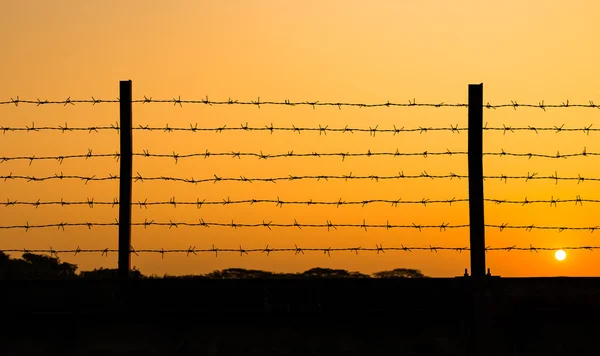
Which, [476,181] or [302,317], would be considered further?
[476,181]

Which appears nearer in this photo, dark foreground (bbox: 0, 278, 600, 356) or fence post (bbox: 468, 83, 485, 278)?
dark foreground (bbox: 0, 278, 600, 356)

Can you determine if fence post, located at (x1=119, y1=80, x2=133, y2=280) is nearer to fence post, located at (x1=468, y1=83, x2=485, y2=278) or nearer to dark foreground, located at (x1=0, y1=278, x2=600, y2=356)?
dark foreground, located at (x1=0, y1=278, x2=600, y2=356)

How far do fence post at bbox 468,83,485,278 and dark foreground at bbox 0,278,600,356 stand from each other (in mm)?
408

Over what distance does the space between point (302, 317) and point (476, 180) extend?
6.04ft

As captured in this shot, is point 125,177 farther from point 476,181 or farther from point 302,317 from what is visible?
point 476,181

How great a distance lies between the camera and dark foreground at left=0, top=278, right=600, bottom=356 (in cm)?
666

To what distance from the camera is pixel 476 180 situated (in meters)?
7.45

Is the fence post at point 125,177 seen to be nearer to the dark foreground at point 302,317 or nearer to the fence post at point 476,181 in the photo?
the dark foreground at point 302,317

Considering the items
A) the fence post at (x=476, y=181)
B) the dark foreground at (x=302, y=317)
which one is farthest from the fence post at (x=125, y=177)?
the fence post at (x=476, y=181)

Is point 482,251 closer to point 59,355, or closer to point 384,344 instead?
point 384,344

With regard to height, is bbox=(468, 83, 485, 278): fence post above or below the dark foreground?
above

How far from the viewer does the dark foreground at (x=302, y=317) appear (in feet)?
21.9

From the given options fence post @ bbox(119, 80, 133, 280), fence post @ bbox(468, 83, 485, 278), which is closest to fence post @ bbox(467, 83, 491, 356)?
fence post @ bbox(468, 83, 485, 278)

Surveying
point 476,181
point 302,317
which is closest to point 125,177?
point 302,317
